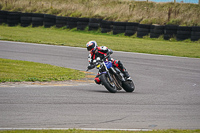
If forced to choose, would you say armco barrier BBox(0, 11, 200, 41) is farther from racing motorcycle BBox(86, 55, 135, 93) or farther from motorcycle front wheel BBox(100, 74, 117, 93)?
motorcycle front wheel BBox(100, 74, 117, 93)

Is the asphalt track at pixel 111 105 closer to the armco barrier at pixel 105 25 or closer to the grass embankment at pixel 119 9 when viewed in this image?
the armco barrier at pixel 105 25

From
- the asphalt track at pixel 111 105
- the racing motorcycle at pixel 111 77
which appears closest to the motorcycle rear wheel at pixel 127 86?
the racing motorcycle at pixel 111 77

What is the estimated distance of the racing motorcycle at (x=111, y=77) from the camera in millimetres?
9648

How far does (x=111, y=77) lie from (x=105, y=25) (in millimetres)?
16595

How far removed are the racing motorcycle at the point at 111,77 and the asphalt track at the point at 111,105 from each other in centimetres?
25

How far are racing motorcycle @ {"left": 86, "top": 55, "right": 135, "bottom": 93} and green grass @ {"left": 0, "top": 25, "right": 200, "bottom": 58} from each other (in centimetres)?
974

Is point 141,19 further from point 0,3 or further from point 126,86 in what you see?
point 126,86

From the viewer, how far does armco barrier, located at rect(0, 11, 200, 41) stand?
23.1 metres

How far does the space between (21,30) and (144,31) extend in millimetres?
9291

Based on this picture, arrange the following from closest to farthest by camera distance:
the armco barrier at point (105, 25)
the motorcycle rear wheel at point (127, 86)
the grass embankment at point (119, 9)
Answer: the motorcycle rear wheel at point (127, 86)
the armco barrier at point (105, 25)
the grass embankment at point (119, 9)

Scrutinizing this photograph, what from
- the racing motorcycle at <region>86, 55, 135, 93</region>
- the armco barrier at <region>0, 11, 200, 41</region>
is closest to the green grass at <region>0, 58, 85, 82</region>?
the racing motorcycle at <region>86, 55, 135, 93</region>

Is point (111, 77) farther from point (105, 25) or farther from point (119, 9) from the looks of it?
point (119, 9)

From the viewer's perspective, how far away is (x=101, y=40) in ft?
77.4

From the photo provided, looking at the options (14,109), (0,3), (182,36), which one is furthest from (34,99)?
(0,3)
